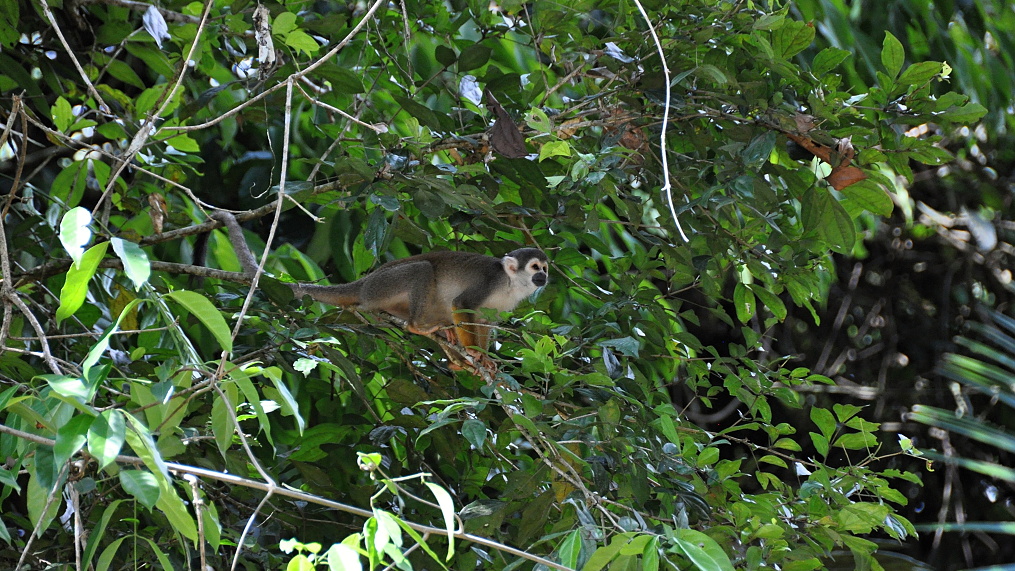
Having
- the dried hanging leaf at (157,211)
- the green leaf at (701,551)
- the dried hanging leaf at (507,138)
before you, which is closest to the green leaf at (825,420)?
the green leaf at (701,551)

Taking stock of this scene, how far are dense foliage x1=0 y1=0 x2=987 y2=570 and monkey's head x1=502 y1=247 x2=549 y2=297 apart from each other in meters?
0.13

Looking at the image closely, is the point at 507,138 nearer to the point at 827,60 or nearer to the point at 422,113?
the point at 422,113

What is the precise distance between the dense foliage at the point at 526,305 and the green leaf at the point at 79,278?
197 millimetres

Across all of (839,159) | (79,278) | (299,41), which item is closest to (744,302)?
(839,159)

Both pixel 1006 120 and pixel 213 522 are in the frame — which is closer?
pixel 213 522

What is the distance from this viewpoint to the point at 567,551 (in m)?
1.68

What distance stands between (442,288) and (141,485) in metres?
2.93

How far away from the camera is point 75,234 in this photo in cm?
128

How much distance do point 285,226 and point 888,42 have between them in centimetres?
334

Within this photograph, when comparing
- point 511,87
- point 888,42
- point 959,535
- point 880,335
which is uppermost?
point 888,42

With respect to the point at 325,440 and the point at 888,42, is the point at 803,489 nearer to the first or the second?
the point at 888,42

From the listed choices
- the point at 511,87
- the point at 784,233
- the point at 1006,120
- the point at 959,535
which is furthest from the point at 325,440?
the point at 959,535

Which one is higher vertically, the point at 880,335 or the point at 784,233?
the point at 784,233

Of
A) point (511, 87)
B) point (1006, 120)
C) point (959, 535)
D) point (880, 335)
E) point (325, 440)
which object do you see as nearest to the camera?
point (325, 440)
